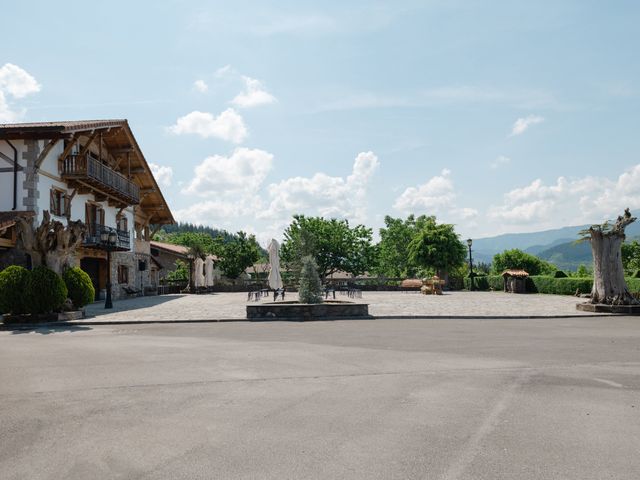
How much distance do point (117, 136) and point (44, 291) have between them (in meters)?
16.3

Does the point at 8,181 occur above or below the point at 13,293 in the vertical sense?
above

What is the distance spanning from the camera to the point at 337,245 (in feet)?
200

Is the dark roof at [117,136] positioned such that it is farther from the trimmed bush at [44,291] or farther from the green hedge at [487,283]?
the green hedge at [487,283]

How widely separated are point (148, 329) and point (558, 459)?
40.7 feet

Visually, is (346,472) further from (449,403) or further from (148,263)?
(148,263)

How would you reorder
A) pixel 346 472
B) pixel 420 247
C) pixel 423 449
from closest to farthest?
pixel 346 472 < pixel 423 449 < pixel 420 247

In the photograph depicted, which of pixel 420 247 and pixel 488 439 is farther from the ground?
pixel 420 247

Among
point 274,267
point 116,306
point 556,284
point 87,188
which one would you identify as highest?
point 87,188

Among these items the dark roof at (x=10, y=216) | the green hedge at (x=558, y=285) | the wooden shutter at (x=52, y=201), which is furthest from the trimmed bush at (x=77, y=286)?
the green hedge at (x=558, y=285)

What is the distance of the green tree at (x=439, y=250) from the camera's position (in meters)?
48.8

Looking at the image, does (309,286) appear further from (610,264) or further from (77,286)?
(610,264)

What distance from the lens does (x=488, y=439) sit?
14.7 feet

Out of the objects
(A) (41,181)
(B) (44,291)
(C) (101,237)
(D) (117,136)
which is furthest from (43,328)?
(D) (117,136)

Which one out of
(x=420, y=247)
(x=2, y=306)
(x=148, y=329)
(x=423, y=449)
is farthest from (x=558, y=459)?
(x=420, y=247)
